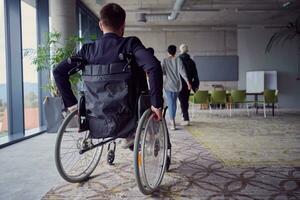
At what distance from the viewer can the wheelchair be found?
80.4 inches

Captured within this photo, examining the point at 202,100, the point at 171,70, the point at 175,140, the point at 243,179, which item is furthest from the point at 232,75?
the point at 243,179

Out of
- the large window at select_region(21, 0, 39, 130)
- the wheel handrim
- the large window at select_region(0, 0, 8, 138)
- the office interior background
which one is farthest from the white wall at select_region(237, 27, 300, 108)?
the wheel handrim

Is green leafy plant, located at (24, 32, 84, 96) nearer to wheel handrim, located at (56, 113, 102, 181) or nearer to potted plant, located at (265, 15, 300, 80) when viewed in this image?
wheel handrim, located at (56, 113, 102, 181)

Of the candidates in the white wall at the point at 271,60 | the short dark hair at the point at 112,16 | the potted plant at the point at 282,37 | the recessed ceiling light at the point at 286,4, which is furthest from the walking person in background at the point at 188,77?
the potted plant at the point at 282,37

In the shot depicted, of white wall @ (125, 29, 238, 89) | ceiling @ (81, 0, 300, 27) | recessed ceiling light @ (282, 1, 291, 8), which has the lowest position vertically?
white wall @ (125, 29, 238, 89)

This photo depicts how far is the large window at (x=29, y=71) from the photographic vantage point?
532 cm

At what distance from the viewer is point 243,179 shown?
2.49m

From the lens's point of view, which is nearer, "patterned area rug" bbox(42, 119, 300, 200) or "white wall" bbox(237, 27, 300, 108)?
"patterned area rug" bbox(42, 119, 300, 200)

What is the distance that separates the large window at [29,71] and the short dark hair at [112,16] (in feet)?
10.6

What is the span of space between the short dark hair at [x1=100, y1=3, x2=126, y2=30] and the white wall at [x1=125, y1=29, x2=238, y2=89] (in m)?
9.35

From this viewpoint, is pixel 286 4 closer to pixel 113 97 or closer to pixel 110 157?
pixel 110 157

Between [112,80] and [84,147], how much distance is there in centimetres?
56

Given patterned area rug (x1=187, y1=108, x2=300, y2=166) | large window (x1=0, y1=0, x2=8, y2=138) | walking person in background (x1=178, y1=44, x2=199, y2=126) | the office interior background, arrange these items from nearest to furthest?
patterned area rug (x1=187, y1=108, x2=300, y2=166)
large window (x1=0, y1=0, x2=8, y2=138)
the office interior background
walking person in background (x1=178, y1=44, x2=199, y2=126)

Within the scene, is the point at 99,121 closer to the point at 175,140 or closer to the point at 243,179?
the point at 243,179
